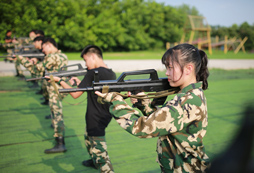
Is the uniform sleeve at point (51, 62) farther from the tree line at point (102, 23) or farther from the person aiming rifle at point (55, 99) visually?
the tree line at point (102, 23)

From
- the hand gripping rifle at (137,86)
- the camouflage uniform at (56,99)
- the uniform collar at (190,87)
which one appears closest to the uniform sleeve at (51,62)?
the camouflage uniform at (56,99)

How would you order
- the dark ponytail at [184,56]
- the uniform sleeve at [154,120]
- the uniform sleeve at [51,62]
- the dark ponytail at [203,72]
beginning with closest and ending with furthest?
the uniform sleeve at [154,120] < the dark ponytail at [184,56] < the dark ponytail at [203,72] < the uniform sleeve at [51,62]

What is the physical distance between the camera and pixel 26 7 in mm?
21500

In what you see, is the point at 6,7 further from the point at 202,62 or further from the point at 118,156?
the point at 202,62

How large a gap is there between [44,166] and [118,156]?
117cm

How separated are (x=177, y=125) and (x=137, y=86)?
0.55m

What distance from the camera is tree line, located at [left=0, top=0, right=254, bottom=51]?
835 inches

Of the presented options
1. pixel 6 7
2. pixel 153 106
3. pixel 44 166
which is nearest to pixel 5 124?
pixel 44 166

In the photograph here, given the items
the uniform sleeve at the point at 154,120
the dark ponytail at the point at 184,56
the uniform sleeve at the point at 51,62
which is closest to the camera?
the uniform sleeve at the point at 154,120

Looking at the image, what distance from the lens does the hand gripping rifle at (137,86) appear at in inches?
71.1

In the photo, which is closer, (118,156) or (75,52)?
(118,156)

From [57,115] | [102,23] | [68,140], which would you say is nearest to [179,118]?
[57,115]

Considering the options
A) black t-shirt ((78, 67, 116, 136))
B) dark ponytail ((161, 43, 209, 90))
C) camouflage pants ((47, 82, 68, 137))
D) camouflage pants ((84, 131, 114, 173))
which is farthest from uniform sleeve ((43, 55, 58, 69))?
dark ponytail ((161, 43, 209, 90))

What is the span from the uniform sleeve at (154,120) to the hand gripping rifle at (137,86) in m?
0.25
